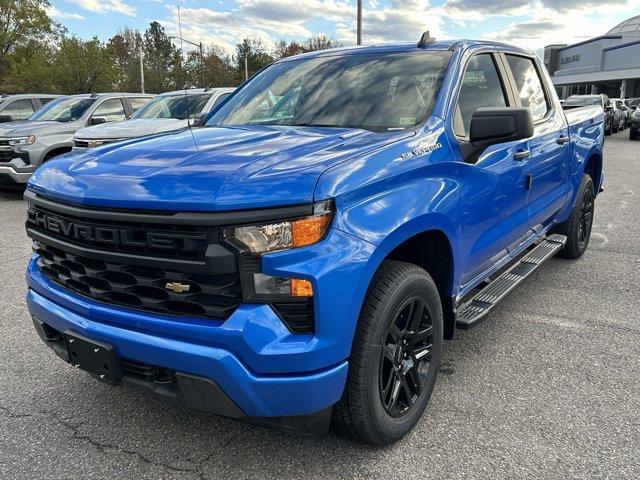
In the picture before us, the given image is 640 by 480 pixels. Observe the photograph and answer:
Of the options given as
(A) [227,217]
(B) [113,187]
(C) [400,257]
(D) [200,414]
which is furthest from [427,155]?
(D) [200,414]

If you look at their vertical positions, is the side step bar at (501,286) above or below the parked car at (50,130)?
below

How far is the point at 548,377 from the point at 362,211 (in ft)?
6.02

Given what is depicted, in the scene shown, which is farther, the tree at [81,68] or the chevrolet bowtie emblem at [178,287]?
the tree at [81,68]

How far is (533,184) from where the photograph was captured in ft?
12.7

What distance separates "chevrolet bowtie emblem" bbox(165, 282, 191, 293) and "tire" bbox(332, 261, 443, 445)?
28.1 inches

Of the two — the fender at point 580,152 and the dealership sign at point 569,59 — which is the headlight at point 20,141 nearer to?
the fender at point 580,152

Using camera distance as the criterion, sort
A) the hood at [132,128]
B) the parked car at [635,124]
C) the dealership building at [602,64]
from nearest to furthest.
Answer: the hood at [132,128] < the parked car at [635,124] < the dealership building at [602,64]

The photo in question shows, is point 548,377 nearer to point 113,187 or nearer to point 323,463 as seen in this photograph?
point 323,463

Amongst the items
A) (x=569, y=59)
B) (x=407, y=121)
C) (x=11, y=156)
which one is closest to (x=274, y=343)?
(x=407, y=121)

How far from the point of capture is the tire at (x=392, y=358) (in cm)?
228

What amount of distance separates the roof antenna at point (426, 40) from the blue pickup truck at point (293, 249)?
15 centimetres

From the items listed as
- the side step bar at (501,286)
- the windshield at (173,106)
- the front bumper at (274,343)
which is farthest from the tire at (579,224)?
the windshield at (173,106)

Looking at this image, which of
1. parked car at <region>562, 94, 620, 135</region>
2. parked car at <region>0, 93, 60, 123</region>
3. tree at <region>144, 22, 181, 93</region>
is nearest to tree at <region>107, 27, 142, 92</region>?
tree at <region>144, 22, 181, 93</region>

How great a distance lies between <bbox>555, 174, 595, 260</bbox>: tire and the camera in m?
5.21
